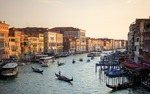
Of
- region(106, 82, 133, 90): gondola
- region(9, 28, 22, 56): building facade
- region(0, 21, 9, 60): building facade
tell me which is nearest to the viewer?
region(106, 82, 133, 90): gondola

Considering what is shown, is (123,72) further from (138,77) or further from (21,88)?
(21,88)

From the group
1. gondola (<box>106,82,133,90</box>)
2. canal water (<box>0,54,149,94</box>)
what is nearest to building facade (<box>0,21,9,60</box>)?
canal water (<box>0,54,149,94</box>)

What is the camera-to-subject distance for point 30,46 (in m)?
56.1

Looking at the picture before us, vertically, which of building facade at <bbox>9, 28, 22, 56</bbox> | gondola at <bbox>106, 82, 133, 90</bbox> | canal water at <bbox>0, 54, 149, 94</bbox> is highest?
building facade at <bbox>9, 28, 22, 56</bbox>

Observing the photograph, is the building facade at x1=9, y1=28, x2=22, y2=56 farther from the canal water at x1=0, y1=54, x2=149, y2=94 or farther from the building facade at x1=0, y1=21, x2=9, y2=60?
the canal water at x1=0, y1=54, x2=149, y2=94

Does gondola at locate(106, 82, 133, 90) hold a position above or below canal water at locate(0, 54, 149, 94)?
above

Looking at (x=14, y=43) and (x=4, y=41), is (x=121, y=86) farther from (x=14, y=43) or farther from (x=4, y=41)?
(x=14, y=43)

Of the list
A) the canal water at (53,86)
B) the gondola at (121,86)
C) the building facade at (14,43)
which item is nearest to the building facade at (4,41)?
the building facade at (14,43)

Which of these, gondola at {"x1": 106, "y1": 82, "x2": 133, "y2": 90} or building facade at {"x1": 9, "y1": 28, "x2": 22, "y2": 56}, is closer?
gondola at {"x1": 106, "y1": 82, "x2": 133, "y2": 90}

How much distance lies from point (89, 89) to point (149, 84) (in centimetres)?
524

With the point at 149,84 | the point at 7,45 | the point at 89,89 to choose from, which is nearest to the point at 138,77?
the point at 149,84

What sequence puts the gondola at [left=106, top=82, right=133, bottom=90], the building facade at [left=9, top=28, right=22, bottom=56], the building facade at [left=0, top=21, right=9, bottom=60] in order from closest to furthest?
the gondola at [left=106, top=82, right=133, bottom=90]
the building facade at [left=0, top=21, right=9, bottom=60]
the building facade at [left=9, top=28, right=22, bottom=56]

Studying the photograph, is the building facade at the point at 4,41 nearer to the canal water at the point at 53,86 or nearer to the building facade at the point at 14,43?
the building facade at the point at 14,43

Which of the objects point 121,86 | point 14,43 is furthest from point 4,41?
point 121,86
